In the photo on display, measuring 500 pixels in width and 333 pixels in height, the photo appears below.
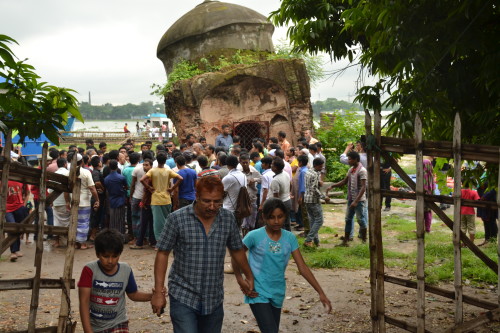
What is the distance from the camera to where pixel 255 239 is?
4.67m

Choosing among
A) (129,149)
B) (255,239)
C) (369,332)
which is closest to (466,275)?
(369,332)

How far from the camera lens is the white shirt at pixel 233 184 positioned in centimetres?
859

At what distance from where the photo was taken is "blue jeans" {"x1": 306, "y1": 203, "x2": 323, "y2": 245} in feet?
31.7

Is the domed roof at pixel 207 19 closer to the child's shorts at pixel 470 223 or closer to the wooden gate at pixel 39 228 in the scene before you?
the child's shorts at pixel 470 223

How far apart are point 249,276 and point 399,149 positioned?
1767 millimetres

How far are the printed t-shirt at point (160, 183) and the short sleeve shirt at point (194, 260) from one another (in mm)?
5493

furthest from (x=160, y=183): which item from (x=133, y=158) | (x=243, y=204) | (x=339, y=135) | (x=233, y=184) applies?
(x=339, y=135)

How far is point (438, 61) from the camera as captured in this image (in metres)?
5.20

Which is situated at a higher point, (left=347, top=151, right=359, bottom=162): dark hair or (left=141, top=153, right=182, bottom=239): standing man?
(left=347, top=151, right=359, bottom=162): dark hair

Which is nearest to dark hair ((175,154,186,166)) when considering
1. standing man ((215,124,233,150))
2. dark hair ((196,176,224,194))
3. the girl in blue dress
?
the girl in blue dress

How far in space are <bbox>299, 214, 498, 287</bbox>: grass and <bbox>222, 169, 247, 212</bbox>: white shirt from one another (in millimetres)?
1609

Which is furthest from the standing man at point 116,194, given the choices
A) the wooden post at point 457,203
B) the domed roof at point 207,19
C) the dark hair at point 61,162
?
the domed roof at point 207,19

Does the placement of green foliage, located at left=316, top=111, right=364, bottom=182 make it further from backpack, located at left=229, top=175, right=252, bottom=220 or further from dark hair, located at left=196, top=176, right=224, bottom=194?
dark hair, located at left=196, top=176, right=224, bottom=194

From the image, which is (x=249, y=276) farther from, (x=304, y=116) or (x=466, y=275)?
(x=304, y=116)
